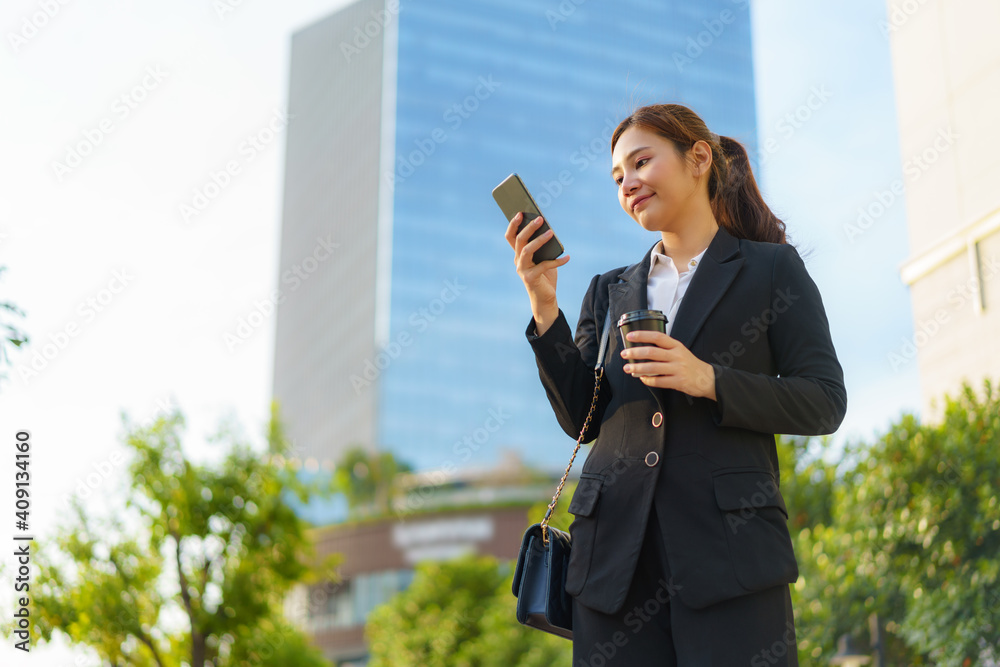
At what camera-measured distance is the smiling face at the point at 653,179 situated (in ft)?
7.27

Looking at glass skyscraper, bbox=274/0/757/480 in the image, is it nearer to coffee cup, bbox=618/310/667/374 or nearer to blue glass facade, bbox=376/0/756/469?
blue glass facade, bbox=376/0/756/469

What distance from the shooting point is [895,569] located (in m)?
7.38

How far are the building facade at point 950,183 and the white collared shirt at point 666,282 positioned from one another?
687cm

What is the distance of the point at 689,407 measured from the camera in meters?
1.97

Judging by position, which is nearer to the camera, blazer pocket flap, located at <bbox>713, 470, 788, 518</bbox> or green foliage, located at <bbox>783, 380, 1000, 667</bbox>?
blazer pocket flap, located at <bbox>713, 470, 788, 518</bbox>

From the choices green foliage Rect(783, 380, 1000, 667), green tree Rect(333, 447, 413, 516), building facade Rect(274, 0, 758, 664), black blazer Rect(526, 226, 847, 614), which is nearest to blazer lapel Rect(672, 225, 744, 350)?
black blazer Rect(526, 226, 847, 614)

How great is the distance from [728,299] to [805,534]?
814 cm

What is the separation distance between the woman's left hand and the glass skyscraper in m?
66.1

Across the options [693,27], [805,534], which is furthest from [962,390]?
[693,27]

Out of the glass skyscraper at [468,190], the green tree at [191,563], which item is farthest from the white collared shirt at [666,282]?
the glass skyscraper at [468,190]

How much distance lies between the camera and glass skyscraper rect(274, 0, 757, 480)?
7531cm

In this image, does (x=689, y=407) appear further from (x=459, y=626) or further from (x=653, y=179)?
(x=459, y=626)

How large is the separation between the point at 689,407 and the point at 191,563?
1343 centimetres

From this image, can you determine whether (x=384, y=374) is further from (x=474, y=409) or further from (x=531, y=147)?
(x=531, y=147)
